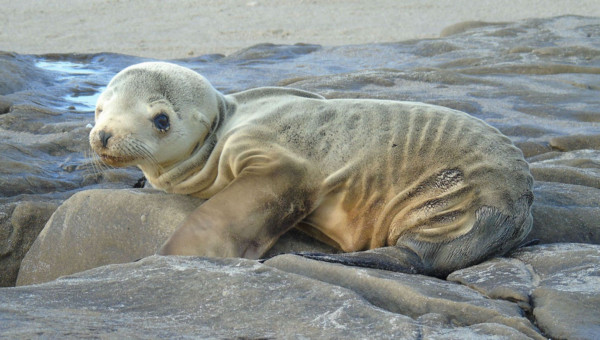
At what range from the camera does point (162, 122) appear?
415 cm

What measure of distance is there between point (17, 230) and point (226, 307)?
240 centimetres

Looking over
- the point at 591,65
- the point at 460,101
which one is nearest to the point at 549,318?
the point at 460,101

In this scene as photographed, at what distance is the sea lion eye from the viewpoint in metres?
4.13

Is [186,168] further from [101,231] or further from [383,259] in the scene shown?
[383,259]

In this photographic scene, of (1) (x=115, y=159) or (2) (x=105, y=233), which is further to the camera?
(2) (x=105, y=233)

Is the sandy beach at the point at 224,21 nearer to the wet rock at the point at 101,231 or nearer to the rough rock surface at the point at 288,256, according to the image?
the rough rock surface at the point at 288,256

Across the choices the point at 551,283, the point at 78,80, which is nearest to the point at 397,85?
the point at 78,80

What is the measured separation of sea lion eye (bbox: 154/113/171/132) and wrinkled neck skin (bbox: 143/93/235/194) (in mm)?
218

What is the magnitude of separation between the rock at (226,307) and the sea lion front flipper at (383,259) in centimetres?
30

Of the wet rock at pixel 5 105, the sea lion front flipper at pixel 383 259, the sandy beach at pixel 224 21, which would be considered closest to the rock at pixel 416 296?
the sea lion front flipper at pixel 383 259

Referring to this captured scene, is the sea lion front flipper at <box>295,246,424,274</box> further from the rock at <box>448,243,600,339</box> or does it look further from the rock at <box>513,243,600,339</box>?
the rock at <box>513,243,600,339</box>

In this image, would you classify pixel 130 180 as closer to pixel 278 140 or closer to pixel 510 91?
pixel 278 140

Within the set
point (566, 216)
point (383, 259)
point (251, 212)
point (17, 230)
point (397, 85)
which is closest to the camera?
point (383, 259)

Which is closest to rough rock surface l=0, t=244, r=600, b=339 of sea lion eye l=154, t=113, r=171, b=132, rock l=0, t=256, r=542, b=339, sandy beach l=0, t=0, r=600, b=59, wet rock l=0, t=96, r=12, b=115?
rock l=0, t=256, r=542, b=339
